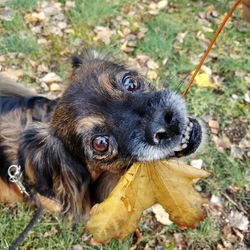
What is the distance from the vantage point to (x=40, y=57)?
4.75 m

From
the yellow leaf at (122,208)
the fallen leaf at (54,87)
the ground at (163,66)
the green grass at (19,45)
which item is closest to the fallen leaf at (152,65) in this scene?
the ground at (163,66)

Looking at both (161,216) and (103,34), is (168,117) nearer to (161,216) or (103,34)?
(161,216)

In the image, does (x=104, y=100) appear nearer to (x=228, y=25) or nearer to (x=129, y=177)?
(x=129, y=177)

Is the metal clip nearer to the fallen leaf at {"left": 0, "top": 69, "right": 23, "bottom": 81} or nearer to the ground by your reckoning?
the ground

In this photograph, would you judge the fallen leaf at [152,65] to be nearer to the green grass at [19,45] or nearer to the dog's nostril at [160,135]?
the green grass at [19,45]

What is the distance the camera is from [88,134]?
2535mm

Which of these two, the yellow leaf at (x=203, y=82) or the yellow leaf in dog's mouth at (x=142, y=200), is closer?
the yellow leaf in dog's mouth at (x=142, y=200)

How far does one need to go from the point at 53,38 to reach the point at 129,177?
2.98m

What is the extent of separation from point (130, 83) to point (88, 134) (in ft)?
1.37

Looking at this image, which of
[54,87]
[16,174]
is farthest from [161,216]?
[54,87]

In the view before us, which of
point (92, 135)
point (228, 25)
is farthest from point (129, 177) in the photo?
point (228, 25)

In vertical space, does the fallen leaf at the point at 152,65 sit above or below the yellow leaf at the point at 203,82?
below

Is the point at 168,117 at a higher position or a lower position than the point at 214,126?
higher

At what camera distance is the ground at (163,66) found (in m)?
3.63
